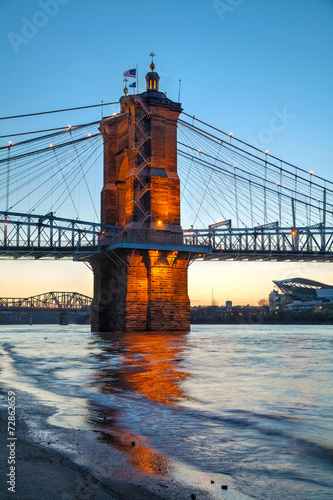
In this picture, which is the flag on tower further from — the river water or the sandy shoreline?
the sandy shoreline

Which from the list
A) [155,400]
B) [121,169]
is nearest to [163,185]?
[121,169]

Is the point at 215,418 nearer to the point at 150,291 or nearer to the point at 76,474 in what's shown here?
the point at 76,474

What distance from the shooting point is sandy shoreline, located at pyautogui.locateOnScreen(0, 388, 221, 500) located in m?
4.90

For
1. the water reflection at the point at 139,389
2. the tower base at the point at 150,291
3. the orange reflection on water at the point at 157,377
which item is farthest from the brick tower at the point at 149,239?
the orange reflection on water at the point at 157,377

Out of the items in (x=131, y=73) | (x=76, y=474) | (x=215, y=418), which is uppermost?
(x=131, y=73)

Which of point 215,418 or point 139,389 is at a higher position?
point 215,418

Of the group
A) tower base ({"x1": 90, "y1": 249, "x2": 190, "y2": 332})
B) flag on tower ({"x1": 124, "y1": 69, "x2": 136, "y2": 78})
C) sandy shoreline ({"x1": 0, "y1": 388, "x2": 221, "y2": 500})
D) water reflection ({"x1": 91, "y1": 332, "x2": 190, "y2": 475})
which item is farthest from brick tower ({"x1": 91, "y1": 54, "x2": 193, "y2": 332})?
sandy shoreline ({"x1": 0, "y1": 388, "x2": 221, "y2": 500})

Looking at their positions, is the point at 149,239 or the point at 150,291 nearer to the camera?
the point at 150,291

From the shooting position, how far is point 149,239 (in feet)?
186

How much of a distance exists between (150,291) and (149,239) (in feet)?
19.6

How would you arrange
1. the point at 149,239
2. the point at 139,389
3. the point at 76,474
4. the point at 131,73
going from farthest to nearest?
1. the point at 131,73
2. the point at 149,239
3. the point at 139,389
4. the point at 76,474

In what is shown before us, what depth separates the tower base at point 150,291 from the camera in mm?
55375

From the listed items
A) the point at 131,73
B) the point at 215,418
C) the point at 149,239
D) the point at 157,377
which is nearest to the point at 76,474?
the point at 215,418

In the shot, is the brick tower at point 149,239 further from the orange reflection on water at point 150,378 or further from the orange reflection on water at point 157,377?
the orange reflection on water at point 150,378
